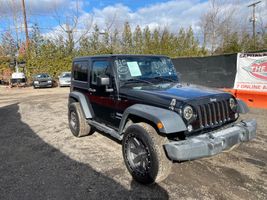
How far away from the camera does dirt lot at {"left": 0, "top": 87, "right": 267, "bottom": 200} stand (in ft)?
12.0

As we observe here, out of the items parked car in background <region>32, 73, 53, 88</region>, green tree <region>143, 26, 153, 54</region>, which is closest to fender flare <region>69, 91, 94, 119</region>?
parked car in background <region>32, 73, 53, 88</region>

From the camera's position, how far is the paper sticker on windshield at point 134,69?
4867 millimetres

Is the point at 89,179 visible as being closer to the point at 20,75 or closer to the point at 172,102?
the point at 172,102

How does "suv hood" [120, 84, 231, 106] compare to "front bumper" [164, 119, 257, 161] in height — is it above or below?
above

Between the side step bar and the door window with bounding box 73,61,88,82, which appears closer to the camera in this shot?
the side step bar

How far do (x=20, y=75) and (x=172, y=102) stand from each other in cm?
2608

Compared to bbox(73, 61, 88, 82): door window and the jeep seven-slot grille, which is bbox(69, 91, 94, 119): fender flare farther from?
the jeep seven-slot grille

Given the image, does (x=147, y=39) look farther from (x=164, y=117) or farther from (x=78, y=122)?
(x=164, y=117)

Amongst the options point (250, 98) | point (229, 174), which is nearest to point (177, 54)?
point (250, 98)

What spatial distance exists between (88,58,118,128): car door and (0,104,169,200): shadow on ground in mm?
1015

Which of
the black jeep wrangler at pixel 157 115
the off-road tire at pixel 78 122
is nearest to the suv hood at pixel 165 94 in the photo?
the black jeep wrangler at pixel 157 115

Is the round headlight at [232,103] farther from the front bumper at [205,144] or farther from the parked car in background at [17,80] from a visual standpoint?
the parked car in background at [17,80]

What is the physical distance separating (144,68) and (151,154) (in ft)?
6.37

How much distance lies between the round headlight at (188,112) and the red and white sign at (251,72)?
6600mm
